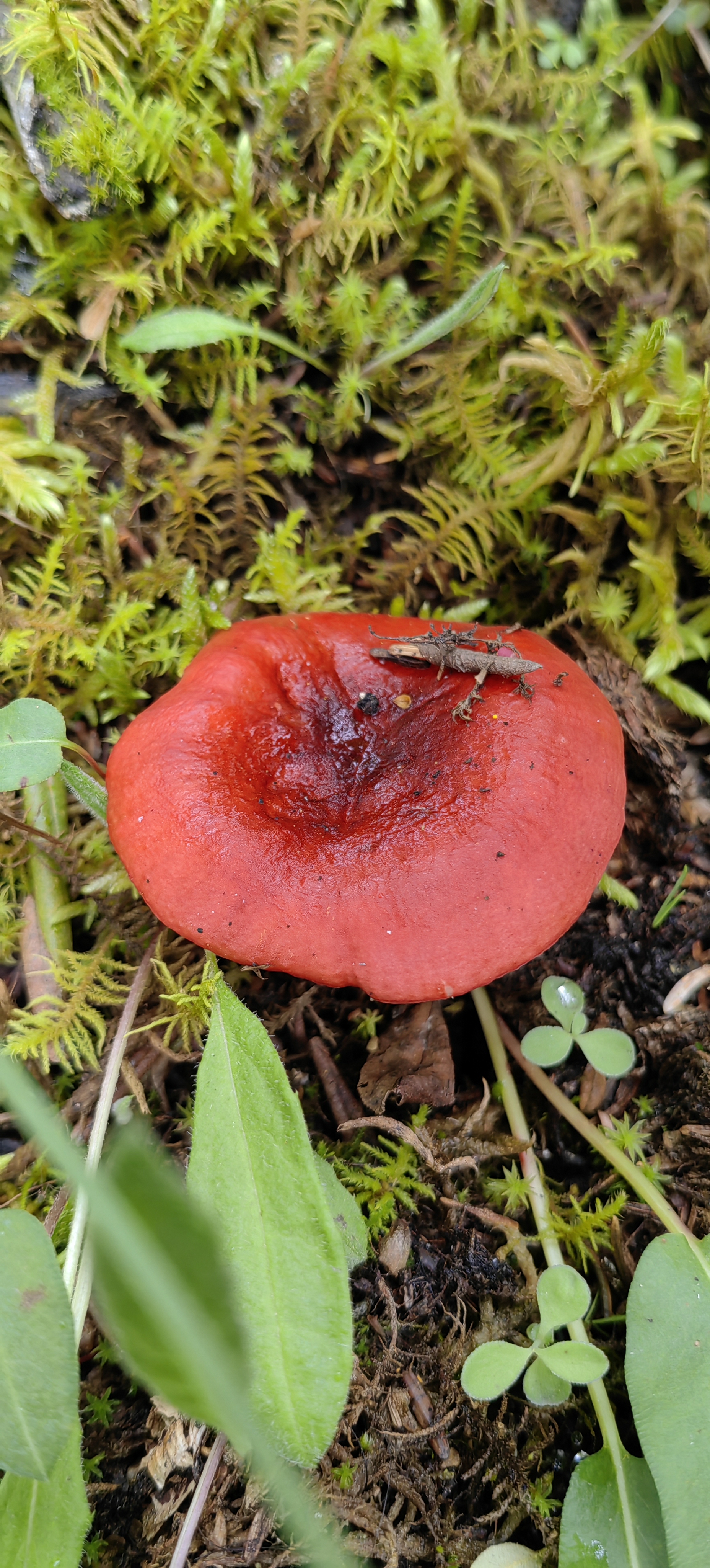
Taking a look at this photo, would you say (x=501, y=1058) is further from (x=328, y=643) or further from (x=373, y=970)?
(x=328, y=643)

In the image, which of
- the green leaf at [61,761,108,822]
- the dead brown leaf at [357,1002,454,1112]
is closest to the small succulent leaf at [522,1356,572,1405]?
the dead brown leaf at [357,1002,454,1112]

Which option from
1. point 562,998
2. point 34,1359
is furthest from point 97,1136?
point 562,998

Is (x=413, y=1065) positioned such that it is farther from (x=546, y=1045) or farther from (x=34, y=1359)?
(x=34, y=1359)

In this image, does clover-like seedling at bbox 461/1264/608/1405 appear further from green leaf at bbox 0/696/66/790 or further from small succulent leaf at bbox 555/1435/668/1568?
green leaf at bbox 0/696/66/790

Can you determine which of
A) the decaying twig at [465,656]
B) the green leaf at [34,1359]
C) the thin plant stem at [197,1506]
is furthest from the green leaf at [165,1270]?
the decaying twig at [465,656]

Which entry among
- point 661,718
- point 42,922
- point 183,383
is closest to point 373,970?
point 42,922

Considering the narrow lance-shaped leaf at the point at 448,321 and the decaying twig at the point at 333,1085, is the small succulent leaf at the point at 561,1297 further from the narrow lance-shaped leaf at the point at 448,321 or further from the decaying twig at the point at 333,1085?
the narrow lance-shaped leaf at the point at 448,321

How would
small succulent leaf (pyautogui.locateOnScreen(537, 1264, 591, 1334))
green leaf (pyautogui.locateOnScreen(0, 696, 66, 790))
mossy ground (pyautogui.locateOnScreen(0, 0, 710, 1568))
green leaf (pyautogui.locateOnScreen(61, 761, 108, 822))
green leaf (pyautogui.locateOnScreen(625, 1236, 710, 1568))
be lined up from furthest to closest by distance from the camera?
mossy ground (pyautogui.locateOnScreen(0, 0, 710, 1568)), green leaf (pyautogui.locateOnScreen(61, 761, 108, 822)), green leaf (pyautogui.locateOnScreen(0, 696, 66, 790)), small succulent leaf (pyautogui.locateOnScreen(537, 1264, 591, 1334)), green leaf (pyautogui.locateOnScreen(625, 1236, 710, 1568))
